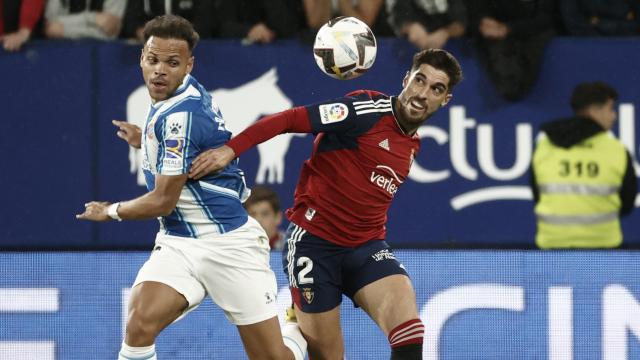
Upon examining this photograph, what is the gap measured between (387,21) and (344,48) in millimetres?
2803

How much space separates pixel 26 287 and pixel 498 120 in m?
3.46

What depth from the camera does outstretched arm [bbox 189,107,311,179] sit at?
5.73m

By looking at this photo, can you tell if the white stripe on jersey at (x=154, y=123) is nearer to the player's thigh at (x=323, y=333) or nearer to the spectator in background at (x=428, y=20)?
the player's thigh at (x=323, y=333)

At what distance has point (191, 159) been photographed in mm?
5715

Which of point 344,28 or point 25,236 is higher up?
point 344,28

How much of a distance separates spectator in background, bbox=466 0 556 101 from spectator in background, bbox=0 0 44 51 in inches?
119

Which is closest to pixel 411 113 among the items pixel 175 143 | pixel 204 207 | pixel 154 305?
pixel 204 207

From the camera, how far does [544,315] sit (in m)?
7.28

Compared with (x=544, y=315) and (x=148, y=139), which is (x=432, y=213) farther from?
(x=148, y=139)

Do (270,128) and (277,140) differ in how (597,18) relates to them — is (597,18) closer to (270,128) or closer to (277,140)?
(277,140)

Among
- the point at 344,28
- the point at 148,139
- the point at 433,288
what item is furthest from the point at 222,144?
the point at 433,288

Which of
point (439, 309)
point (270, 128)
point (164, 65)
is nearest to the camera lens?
point (164, 65)

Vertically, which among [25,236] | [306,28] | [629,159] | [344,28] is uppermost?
[344,28]

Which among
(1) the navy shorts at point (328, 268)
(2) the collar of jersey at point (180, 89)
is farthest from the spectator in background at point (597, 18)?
→ (2) the collar of jersey at point (180, 89)
